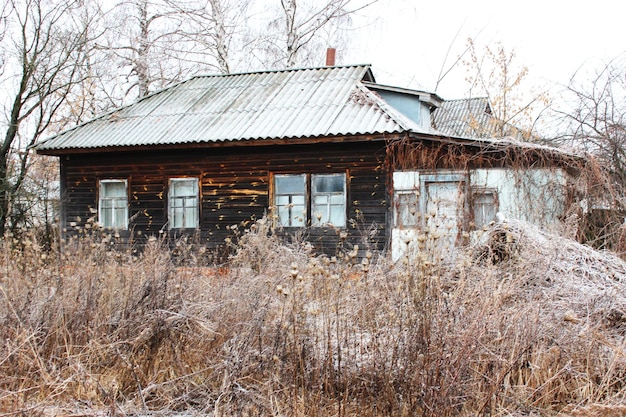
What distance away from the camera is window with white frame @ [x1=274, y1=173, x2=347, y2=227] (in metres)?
12.0

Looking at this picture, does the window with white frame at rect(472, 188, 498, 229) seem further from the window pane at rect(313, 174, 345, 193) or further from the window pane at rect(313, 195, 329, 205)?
the window pane at rect(313, 195, 329, 205)

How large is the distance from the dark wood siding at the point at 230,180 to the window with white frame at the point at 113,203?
176 millimetres

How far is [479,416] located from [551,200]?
791 cm

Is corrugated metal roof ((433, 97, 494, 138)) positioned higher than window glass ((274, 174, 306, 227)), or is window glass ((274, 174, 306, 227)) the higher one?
corrugated metal roof ((433, 97, 494, 138))

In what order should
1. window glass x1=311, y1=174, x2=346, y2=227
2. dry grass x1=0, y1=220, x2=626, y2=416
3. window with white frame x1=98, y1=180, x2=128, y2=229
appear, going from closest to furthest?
dry grass x1=0, y1=220, x2=626, y2=416 → window glass x1=311, y1=174, x2=346, y2=227 → window with white frame x1=98, y1=180, x2=128, y2=229

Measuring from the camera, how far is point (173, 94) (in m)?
15.6

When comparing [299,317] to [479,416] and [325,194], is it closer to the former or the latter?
[479,416]

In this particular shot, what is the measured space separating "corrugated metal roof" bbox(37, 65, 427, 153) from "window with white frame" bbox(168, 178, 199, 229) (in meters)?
1.06

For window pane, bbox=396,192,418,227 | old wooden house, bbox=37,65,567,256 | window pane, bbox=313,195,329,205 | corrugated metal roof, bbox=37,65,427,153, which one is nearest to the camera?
old wooden house, bbox=37,65,567,256

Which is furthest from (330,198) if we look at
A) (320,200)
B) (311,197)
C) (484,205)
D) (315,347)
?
(315,347)

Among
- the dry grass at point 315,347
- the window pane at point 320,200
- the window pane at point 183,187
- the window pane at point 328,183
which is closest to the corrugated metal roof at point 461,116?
the window pane at point 328,183

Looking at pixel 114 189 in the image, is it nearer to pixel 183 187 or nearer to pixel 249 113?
pixel 183 187

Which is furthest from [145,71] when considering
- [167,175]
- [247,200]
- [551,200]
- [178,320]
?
[178,320]

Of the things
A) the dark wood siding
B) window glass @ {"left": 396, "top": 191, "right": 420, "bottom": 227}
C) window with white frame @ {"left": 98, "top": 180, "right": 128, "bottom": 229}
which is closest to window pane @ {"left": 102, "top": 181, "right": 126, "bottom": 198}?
window with white frame @ {"left": 98, "top": 180, "right": 128, "bottom": 229}
